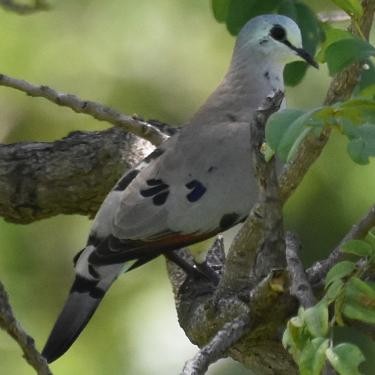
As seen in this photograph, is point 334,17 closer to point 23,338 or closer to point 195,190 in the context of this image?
point 195,190

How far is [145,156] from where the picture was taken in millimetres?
3271

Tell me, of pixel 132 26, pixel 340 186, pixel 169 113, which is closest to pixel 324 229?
pixel 340 186

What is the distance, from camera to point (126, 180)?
3.12m

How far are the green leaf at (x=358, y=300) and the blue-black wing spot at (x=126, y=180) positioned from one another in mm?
1565

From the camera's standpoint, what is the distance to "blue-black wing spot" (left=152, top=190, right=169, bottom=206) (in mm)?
3061

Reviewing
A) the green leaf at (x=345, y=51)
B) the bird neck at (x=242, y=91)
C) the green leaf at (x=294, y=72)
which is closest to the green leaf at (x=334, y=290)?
the green leaf at (x=345, y=51)

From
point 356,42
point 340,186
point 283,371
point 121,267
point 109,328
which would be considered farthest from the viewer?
point 109,328

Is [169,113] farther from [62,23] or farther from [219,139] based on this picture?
[219,139]

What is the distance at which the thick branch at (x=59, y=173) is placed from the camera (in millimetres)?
3117

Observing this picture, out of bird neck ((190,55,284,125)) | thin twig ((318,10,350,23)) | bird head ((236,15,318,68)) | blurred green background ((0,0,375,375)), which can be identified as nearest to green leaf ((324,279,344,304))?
thin twig ((318,10,350,23))

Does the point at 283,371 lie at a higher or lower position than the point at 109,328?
higher

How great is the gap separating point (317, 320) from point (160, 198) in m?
1.56

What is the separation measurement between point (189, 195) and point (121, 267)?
10.3 inches

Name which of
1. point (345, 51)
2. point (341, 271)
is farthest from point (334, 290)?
point (345, 51)
